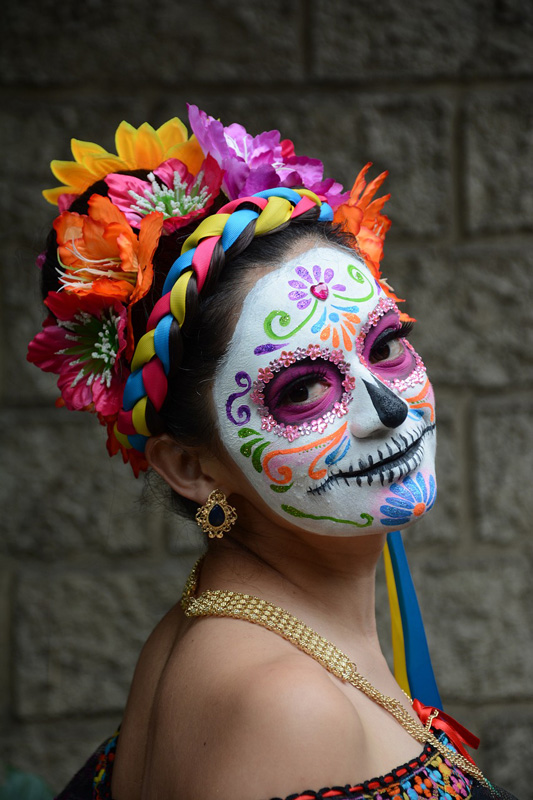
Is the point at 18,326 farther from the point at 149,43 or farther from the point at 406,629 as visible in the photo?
the point at 406,629

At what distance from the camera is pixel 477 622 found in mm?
3064

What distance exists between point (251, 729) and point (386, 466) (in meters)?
0.51

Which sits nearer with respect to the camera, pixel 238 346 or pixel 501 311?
pixel 238 346

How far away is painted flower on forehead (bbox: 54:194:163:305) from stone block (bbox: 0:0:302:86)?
145 cm

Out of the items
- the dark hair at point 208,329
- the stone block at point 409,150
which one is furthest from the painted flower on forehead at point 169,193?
the stone block at point 409,150

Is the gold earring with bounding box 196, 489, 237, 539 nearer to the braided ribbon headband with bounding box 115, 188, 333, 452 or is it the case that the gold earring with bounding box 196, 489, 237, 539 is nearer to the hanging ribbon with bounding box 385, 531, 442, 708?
the braided ribbon headband with bounding box 115, 188, 333, 452

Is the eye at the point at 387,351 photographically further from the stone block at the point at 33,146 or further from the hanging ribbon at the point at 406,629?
the stone block at the point at 33,146

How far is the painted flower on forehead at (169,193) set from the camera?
176 centimetres

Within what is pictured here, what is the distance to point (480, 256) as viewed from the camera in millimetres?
3062

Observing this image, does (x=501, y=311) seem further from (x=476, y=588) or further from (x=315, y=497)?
(x=315, y=497)

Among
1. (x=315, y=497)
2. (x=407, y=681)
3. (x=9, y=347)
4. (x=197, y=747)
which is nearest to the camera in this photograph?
(x=197, y=747)

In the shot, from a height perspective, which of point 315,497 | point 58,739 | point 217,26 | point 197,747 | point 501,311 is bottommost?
point 58,739

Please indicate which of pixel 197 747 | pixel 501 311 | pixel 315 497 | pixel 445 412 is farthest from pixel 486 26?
pixel 197 747

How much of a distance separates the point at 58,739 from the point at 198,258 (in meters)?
2.03
